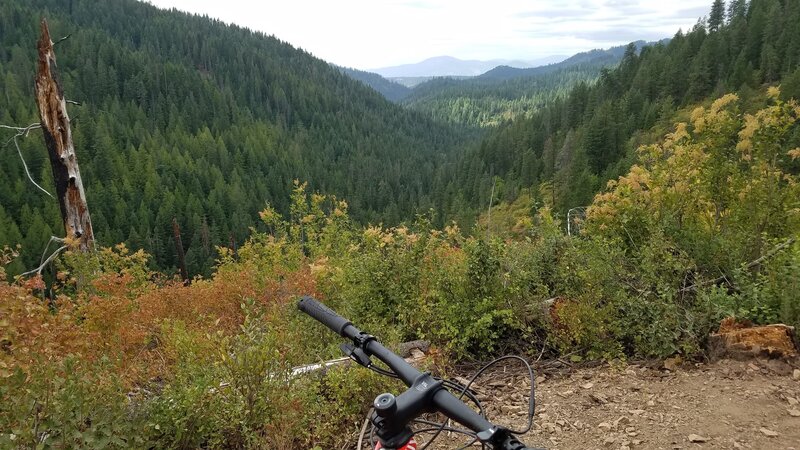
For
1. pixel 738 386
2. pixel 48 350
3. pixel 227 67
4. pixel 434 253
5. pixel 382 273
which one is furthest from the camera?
pixel 227 67

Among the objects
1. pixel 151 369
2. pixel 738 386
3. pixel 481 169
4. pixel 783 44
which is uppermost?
pixel 783 44

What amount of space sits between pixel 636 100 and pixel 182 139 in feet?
349

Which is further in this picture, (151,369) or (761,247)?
(761,247)

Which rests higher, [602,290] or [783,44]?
[783,44]

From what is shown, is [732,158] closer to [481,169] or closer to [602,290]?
[602,290]

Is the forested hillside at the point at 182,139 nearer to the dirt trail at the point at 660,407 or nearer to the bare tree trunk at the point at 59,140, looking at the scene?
the bare tree trunk at the point at 59,140

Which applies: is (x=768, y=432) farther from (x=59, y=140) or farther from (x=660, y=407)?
(x=59, y=140)

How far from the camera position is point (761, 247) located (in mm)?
5840

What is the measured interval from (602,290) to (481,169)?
103m

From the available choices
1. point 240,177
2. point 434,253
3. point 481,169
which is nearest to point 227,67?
point 240,177

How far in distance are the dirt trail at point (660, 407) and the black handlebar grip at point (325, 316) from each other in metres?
2.37

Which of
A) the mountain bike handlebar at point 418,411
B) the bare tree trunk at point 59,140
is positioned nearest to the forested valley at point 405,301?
the bare tree trunk at point 59,140

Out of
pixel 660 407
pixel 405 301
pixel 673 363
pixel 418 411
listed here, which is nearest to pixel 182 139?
pixel 405 301

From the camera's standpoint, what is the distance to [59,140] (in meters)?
8.72
